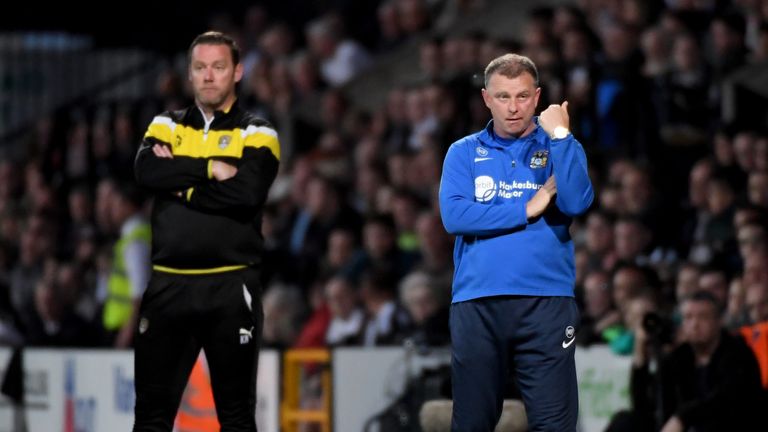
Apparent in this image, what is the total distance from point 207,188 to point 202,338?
61cm

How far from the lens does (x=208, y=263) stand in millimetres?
6176

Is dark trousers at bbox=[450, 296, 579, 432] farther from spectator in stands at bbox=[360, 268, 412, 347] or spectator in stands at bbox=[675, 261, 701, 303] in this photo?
spectator in stands at bbox=[360, 268, 412, 347]

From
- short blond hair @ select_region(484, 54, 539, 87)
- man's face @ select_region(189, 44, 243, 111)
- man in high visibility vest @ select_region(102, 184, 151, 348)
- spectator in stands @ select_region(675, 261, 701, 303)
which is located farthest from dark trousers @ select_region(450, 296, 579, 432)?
man in high visibility vest @ select_region(102, 184, 151, 348)

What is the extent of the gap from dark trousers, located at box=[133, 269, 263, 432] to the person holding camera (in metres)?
2.64

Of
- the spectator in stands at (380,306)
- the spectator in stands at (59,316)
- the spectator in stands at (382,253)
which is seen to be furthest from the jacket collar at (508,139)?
the spectator in stands at (59,316)

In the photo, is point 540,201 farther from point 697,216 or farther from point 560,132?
point 697,216

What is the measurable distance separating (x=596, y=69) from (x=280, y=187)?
12.8 ft

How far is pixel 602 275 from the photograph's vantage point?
31.5 feet

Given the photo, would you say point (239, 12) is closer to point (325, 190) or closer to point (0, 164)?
Result: point (0, 164)

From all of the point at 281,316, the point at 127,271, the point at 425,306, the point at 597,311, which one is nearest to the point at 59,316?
the point at 127,271

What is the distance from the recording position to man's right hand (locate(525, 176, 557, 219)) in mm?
5488

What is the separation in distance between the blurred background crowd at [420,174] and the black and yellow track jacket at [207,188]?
2953 millimetres

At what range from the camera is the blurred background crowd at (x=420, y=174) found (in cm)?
1009

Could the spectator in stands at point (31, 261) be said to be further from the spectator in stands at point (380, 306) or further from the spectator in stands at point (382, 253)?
the spectator in stands at point (380, 306)
